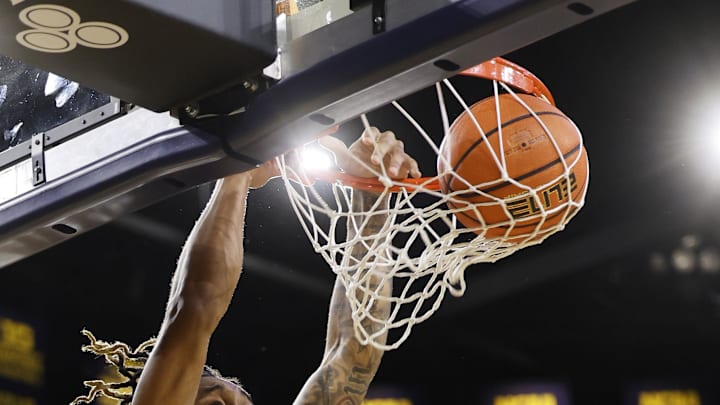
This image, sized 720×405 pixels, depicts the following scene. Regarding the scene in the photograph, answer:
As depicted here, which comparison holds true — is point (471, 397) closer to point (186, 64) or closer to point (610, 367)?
point (610, 367)

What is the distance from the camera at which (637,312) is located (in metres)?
4.07

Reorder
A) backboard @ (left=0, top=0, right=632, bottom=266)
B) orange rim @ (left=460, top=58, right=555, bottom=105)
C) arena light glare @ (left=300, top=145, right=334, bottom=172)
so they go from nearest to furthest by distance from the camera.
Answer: backboard @ (left=0, top=0, right=632, bottom=266) < orange rim @ (left=460, top=58, right=555, bottom=105) < arena light glare @ (left=300, top=145, right=334, bottom=172)

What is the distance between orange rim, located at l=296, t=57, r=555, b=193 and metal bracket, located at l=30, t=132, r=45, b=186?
16.0 inches

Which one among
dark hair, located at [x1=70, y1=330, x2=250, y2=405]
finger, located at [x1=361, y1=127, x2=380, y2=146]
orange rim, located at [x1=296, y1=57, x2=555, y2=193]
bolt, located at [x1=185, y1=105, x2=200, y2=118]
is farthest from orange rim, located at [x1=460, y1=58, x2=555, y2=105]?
dark hair, located at [x1=70, y1=330, x2=250, y2=405]

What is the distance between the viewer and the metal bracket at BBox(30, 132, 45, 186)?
61.6 inches

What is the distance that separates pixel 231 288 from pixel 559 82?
2.17 meters

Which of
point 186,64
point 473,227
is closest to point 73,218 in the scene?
point 186,64

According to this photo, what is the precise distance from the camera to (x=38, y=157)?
158 cm

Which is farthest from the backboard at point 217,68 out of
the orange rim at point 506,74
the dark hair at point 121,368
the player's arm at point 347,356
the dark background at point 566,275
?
the dark background at point 566,275

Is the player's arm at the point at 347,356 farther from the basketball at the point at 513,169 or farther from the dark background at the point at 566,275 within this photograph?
the dark background at the point at 566,275

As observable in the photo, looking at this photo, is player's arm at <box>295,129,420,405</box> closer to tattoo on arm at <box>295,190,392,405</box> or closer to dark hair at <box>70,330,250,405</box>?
tattoo on arm at <box>295,190,392,405</box>

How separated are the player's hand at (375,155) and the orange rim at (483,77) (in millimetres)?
17

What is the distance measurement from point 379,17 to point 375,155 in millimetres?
556

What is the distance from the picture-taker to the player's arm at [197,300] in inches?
72.2
